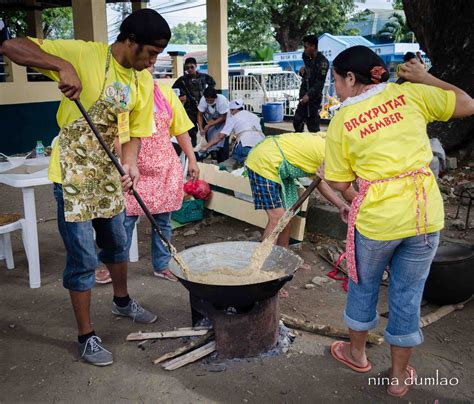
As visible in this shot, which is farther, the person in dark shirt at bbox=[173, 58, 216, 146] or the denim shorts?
the person in dark shirt at bbox=[173, 58, 216, 146]

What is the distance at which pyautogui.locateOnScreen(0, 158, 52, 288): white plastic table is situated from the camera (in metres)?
3.88

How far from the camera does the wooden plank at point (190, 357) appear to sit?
2920 millimetres

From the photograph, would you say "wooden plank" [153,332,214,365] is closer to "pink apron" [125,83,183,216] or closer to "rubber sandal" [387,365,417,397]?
"rubber sandal" [387,365,417,397]

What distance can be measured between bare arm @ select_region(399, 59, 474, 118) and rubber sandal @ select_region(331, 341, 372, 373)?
1546 mm

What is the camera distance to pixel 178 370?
9.57 feet

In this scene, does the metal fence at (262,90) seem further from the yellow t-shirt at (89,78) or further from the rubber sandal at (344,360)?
the yellow t-shirt at (89,78)

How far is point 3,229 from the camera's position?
13.5 ft

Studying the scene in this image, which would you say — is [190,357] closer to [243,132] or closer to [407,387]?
[407,387]

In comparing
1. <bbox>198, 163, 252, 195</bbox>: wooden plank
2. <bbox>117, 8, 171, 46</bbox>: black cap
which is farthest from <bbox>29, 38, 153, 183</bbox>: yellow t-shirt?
<bbox>198, 163, 252, 195</bbox>: wooden plank

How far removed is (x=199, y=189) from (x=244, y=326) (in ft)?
9.88

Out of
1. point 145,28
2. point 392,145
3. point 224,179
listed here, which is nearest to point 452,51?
point 224,179

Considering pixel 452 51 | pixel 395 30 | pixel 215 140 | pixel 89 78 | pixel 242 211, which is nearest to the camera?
pixel 89 78

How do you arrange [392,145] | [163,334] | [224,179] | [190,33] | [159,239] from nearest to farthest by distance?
[392,145]
[163,334]
[159,239]
[224,179]
[190,33]

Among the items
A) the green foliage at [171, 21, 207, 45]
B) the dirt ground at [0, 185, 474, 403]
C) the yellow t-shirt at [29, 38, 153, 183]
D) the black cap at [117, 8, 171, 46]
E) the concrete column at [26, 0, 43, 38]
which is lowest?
the dirt ground at [0, 185, 474, 403]
